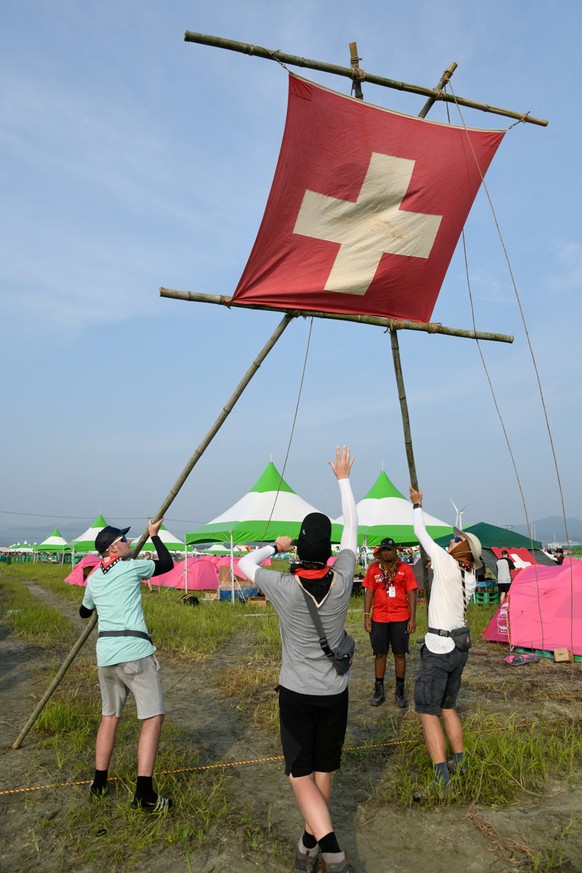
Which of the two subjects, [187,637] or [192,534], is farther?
[192,534]

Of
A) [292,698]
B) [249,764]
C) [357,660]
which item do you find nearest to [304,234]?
[292,698]

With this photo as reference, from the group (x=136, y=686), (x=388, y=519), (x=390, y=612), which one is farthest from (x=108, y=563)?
(x=388, y=519)

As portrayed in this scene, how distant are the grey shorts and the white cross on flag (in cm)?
326

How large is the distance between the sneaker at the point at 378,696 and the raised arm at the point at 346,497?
3.68m

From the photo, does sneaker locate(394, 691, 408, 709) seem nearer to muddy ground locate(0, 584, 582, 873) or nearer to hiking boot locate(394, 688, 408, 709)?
hiking boot locate(394, 688, 408, 709)

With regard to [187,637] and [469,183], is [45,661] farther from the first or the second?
[469,183]

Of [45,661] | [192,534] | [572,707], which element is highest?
[192,534]

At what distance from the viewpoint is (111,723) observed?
391 centimetres

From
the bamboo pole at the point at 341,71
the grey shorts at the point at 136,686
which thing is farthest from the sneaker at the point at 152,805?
the bamboo pole at the point at 341,71

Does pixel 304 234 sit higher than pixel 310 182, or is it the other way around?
pixel 310 182

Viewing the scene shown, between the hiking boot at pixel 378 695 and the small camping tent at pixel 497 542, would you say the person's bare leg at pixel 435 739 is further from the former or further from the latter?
the small camping tent at pixel 497 542

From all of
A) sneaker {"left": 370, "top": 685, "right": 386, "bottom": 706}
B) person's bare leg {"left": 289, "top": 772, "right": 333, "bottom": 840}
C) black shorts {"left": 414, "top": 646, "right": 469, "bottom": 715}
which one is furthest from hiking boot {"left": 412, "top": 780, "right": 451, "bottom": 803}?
sneaker {"left": 370, "top": 685, "right": 386, "bottom": 706}

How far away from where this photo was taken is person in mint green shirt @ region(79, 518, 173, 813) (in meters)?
3.73

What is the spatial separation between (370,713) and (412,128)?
19.5 feet
